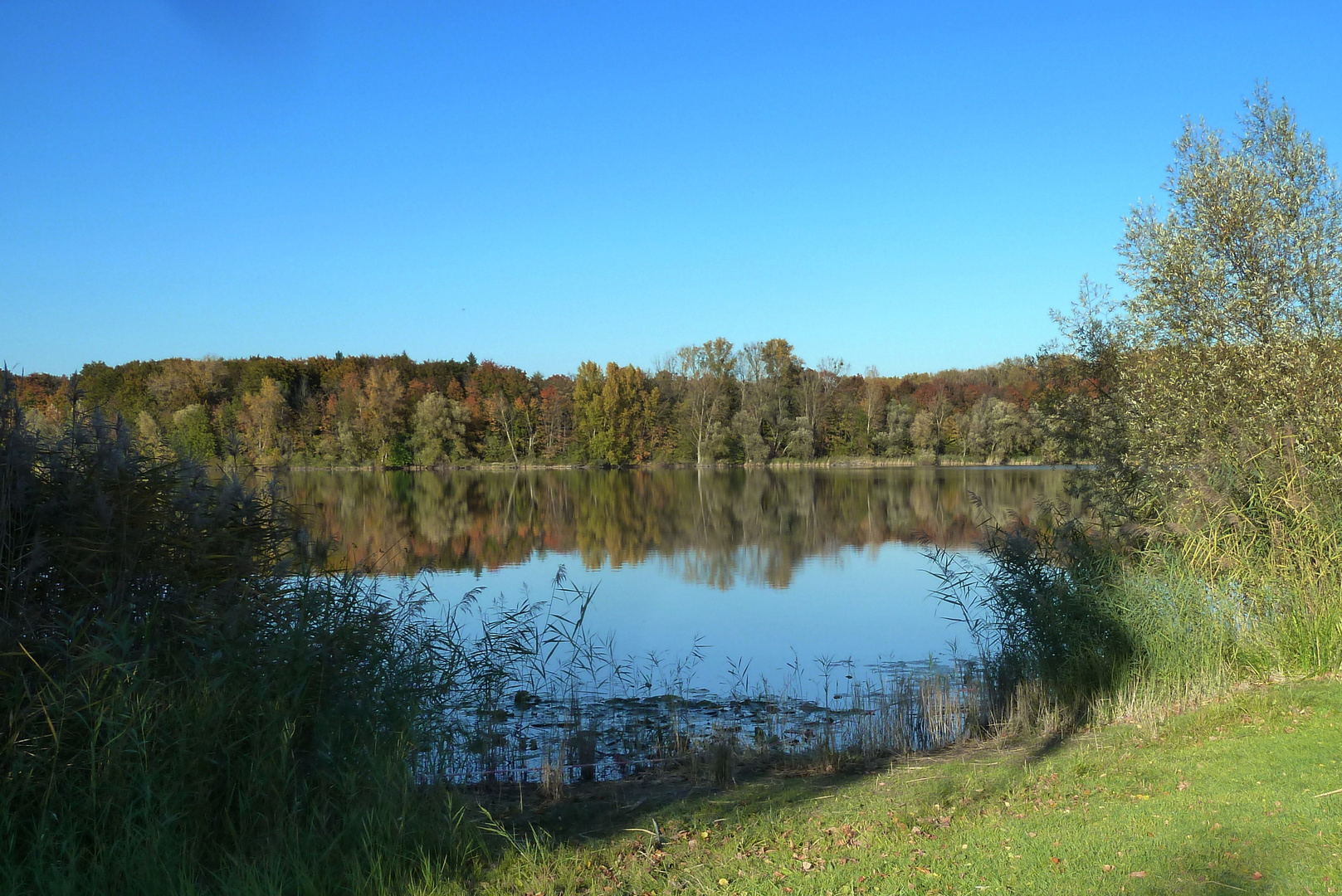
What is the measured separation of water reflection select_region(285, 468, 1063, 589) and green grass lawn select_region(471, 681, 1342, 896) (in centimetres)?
364

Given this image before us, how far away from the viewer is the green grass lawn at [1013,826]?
4.14m

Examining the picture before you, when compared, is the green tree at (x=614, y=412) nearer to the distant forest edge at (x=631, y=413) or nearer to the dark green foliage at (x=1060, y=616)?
the distant forest edge at (x=631, y=413)

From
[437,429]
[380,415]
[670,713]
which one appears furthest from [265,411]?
[670,713]

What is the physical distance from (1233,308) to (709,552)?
548 inches

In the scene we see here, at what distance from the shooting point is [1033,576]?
9.52 meters

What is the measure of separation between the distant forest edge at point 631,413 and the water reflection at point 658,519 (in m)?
15.0

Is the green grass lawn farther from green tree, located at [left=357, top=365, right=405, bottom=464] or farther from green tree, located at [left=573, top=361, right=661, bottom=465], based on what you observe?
green tree, located at [left=573, top=361, right=661, bottom=465]

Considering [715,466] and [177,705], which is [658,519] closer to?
[177,705]

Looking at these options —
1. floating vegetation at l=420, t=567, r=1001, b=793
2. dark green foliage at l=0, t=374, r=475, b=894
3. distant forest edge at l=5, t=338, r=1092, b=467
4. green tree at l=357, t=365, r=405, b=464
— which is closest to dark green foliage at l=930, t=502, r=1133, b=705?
floating vegetation at l=420, t=567, r=1001, b=793

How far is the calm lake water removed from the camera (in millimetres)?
13742

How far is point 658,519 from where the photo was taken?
3312 centimetres

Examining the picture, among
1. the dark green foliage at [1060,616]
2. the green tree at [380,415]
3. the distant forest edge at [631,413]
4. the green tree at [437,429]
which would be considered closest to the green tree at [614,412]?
the distant forest edge at [631,413]

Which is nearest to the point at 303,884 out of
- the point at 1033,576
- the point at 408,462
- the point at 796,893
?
the point at 796,893

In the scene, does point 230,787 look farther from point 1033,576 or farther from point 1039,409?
point 1039,409
